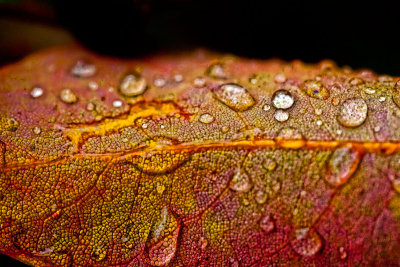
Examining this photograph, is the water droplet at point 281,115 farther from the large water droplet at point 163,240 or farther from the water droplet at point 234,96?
the large water droplet at point 163,240

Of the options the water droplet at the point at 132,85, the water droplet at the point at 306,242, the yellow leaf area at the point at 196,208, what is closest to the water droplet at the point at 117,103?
the water droplet at the point at 132,85

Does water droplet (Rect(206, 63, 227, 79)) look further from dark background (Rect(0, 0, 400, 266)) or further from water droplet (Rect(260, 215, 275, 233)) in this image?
water droplet (Rect(260, 215, 275, 233))

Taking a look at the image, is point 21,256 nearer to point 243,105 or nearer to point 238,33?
point 243,105

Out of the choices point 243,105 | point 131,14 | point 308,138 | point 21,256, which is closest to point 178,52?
point 131,14

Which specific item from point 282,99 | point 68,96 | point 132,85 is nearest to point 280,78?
point 282,99

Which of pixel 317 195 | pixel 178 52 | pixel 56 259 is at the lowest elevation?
pixel 56 259

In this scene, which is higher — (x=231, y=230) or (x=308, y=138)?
(x=308, y=138)

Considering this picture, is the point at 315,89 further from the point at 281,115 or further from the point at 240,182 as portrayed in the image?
the point at 240,182
